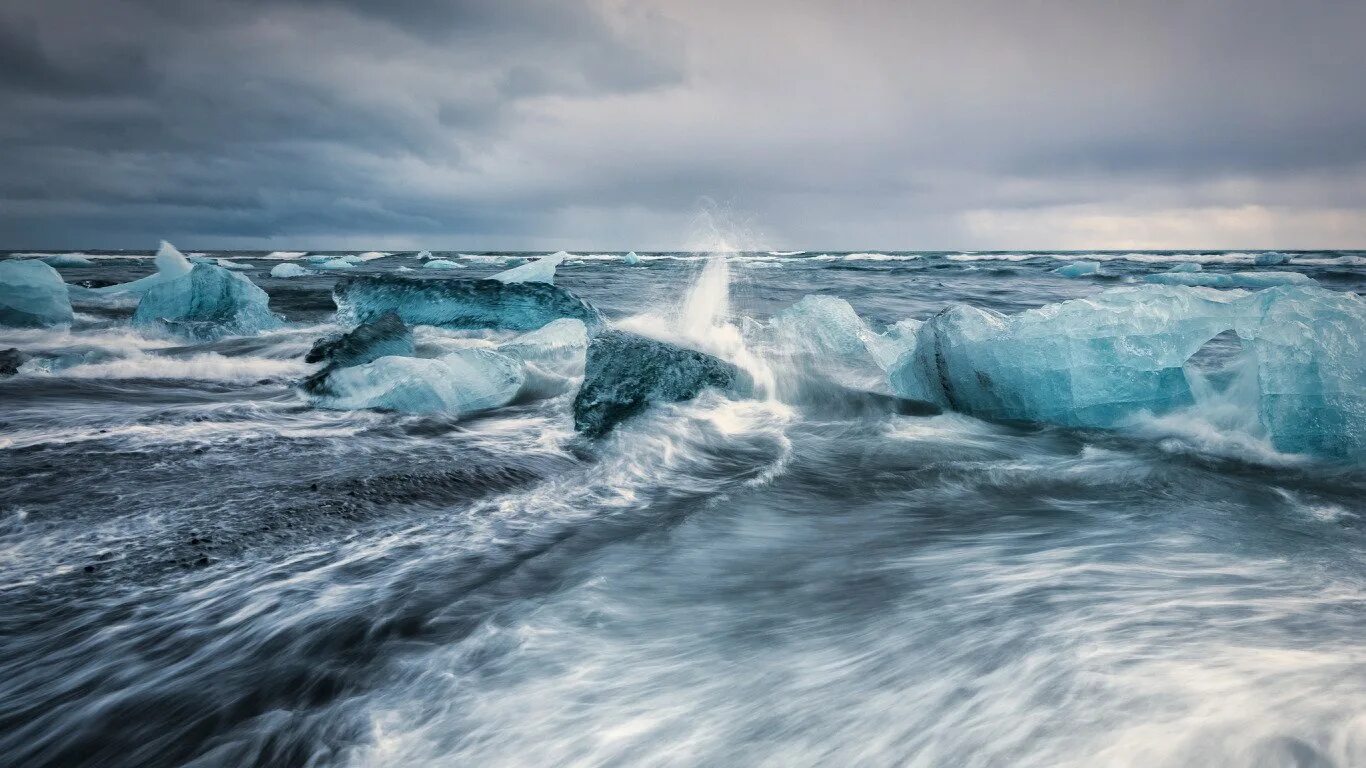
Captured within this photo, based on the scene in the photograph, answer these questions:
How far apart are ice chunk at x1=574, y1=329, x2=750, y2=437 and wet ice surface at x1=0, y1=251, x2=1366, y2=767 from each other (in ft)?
1.16

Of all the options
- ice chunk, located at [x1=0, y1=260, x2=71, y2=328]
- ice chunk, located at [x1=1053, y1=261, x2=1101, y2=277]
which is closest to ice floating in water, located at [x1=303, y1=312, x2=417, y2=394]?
ice chunk, located at [x1=0, y1=260, x2=71, y2=328]

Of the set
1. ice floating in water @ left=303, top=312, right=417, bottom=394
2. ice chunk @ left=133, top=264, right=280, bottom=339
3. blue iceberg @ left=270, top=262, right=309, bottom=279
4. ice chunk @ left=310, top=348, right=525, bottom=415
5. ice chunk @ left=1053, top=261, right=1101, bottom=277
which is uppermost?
ice chunk @ left=1053, top=261, right=1101, bottom=277

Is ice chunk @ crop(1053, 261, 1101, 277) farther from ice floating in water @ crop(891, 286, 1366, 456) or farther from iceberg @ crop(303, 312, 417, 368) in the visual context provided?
iceberg @ crop(303, 312, 417, 368)

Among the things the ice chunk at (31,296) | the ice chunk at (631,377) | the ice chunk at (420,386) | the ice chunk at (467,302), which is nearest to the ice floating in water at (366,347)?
the ice chunk at (420,386)

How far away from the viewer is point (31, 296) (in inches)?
343

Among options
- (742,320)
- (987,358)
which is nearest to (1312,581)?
(987,358)

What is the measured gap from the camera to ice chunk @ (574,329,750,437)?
172 inches

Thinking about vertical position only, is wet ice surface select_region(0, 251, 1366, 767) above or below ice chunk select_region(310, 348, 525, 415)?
below

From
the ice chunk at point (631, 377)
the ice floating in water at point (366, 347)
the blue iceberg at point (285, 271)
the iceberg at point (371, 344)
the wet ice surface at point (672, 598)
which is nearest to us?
the wet ice surface at point (672, 598)

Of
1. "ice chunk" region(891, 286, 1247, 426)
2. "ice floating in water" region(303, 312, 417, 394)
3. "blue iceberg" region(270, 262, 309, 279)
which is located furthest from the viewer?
"blue iceberg" region(270, 262, 309, 279)

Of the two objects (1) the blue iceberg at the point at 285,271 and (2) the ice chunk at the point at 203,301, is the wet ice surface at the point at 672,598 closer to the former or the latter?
(2) the ice chunk at the point at 203,301

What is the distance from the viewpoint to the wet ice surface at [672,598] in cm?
145

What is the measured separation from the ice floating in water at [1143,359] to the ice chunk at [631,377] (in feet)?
5.09

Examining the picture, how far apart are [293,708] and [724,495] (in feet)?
6.70
